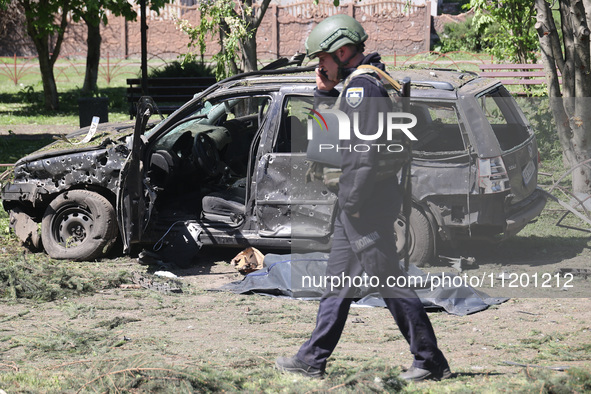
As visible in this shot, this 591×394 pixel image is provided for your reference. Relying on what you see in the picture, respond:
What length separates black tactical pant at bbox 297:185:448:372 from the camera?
430 cm

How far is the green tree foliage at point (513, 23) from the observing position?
1438 centimetres

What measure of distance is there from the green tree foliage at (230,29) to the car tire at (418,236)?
5.38m

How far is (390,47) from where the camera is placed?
34781 mm

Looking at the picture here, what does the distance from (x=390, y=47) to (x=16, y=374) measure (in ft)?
104

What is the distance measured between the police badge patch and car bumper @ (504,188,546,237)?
126 inches

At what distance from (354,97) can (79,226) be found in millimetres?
4376

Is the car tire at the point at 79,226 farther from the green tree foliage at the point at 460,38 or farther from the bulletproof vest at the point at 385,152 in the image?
the green tree foliage at the point at 460,38

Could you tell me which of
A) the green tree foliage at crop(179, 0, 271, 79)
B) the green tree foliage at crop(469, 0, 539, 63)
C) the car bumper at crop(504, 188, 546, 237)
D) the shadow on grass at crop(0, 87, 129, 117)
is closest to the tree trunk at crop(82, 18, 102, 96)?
the shadow on grass at crop(0, 87, 129, 117)

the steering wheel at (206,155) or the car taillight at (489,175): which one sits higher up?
the steering wheel at (206,155)

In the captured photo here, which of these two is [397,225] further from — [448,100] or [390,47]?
[390,47]

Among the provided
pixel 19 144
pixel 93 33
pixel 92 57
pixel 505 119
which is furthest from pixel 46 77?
pixel 505 119

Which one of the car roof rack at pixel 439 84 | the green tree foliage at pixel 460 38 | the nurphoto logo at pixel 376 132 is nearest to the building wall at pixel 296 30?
the green tree foliage at pixel 460 38

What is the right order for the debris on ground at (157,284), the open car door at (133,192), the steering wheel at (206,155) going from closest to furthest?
the debris on ground at (157,284) < the open car door at (133,192) < the steering wheel at (206,155)

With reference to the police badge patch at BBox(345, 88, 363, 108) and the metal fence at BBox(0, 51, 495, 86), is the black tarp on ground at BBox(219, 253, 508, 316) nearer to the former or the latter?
the police badge patch at BBox(345, 88, 363, 108)
